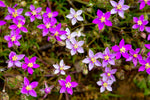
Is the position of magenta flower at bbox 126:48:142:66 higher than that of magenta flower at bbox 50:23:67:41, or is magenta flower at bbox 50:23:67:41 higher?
magenta flower at bbox 50:23:67:41

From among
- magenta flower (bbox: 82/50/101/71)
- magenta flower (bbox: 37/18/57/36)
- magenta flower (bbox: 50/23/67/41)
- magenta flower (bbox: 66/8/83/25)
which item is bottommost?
magenta flower (bbox: 82/50/101/71)

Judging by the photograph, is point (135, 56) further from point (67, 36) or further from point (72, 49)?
point (67, 36)

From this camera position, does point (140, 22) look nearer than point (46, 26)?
No

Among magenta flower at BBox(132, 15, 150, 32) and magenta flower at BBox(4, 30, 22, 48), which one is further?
magenta flower at BBox(132, 15, 150, 32)

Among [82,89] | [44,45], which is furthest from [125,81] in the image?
[44,45]

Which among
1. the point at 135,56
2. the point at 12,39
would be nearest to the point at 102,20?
the point at 135,56

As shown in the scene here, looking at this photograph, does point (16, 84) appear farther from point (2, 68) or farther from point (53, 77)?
point (53, 77)

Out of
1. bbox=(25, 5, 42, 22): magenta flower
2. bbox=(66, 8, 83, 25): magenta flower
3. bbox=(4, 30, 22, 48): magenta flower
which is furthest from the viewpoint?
bbox=(66, 8, 83, 25): magenta flower

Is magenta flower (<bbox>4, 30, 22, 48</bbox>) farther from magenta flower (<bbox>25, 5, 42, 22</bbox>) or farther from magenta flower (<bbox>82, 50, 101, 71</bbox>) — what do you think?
magenta flower (<bbox>82, 50, 101, 71</bbox>)

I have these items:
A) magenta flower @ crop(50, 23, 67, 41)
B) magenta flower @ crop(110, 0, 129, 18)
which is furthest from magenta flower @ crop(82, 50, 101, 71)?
magenta flower @ crop(110, 0, 129, 18)
